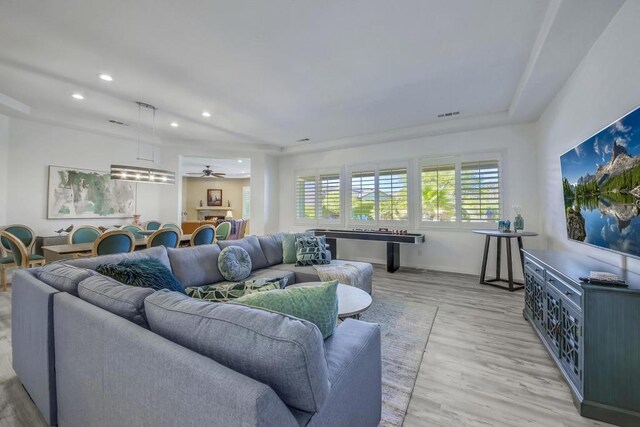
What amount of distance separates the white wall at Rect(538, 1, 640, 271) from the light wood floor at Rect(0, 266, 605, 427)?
1021 mm

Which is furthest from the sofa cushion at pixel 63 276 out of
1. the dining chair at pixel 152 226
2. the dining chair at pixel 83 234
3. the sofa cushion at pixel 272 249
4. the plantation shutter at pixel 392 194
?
the plantation shutter at pixel 392 194

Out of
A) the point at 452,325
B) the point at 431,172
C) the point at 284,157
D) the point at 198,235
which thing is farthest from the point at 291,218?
the point at 452,325

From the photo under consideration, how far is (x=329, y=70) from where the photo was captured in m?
3.18

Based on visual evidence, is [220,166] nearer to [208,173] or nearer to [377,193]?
[208,173]

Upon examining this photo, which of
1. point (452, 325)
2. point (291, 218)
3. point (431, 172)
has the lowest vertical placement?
point (452, 325)

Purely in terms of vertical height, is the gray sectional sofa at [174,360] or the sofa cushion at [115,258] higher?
the sofa cushion at [115,258]

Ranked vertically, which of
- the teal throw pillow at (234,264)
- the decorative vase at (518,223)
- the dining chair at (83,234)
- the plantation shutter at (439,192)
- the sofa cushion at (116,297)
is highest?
the plantation shutter at (439,192)

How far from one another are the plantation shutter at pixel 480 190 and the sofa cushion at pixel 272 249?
11.1 ft

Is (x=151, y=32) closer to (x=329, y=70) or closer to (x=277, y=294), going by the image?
(x=329, y=70)

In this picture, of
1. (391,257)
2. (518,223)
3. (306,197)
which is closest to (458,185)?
(518,223)

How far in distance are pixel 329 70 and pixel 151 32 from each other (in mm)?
1780

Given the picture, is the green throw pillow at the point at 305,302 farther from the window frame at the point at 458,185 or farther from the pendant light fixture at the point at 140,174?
the window frame at the point at 458,185

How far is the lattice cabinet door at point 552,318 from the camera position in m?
2.07

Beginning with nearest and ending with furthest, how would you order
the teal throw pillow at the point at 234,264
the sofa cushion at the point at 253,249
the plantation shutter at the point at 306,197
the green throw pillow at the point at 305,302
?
the green throw pillow at the point at 305,302, the teal throw pillow at the point at 234,264, the sofa cushion at the point at 253,249, the plantation shutter at the point at 306,197
